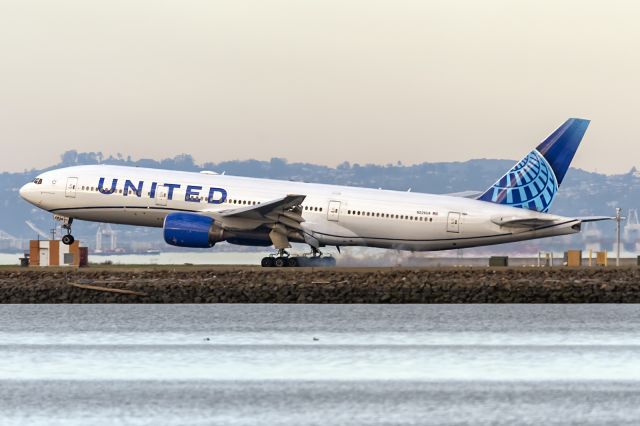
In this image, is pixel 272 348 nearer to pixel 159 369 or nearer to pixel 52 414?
pixel 159 369

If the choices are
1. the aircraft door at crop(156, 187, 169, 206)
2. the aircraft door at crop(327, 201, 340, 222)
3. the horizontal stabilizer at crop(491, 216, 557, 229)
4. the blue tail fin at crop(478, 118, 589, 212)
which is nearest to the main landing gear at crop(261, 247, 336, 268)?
the aircraft door at crop(327, 201, 340, 222)

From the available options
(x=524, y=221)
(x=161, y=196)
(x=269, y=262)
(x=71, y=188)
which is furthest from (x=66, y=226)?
(x=524, y=221)

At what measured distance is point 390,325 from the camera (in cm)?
5881

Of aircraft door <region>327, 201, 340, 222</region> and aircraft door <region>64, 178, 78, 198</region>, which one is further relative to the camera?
aircraft door <region>64, 178, 78, 198</region>

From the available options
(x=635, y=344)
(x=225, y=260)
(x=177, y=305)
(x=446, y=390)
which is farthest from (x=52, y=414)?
(x=225, y=260)

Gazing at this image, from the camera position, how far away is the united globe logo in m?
79.9

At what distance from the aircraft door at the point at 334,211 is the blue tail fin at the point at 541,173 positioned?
1016cm

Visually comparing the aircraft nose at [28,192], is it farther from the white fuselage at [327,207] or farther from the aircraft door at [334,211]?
the aircraft door at [334,211]

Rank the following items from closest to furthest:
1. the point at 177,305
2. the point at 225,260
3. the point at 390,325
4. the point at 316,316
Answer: the point at 390,325 < the point at 316,316 < the point at 177,305 < the point at 225,260

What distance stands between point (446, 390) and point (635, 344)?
1513cm

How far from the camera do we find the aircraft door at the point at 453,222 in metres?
75.1

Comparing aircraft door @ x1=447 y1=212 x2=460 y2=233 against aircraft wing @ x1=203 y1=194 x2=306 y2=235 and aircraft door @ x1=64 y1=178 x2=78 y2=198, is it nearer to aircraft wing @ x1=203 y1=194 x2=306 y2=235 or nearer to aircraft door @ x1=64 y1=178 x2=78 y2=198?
aircraft wing @ x1=203 y1=194 x2=306 y2=235

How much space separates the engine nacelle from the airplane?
0.18ft

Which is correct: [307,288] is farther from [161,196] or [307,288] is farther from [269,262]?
[161,196]
